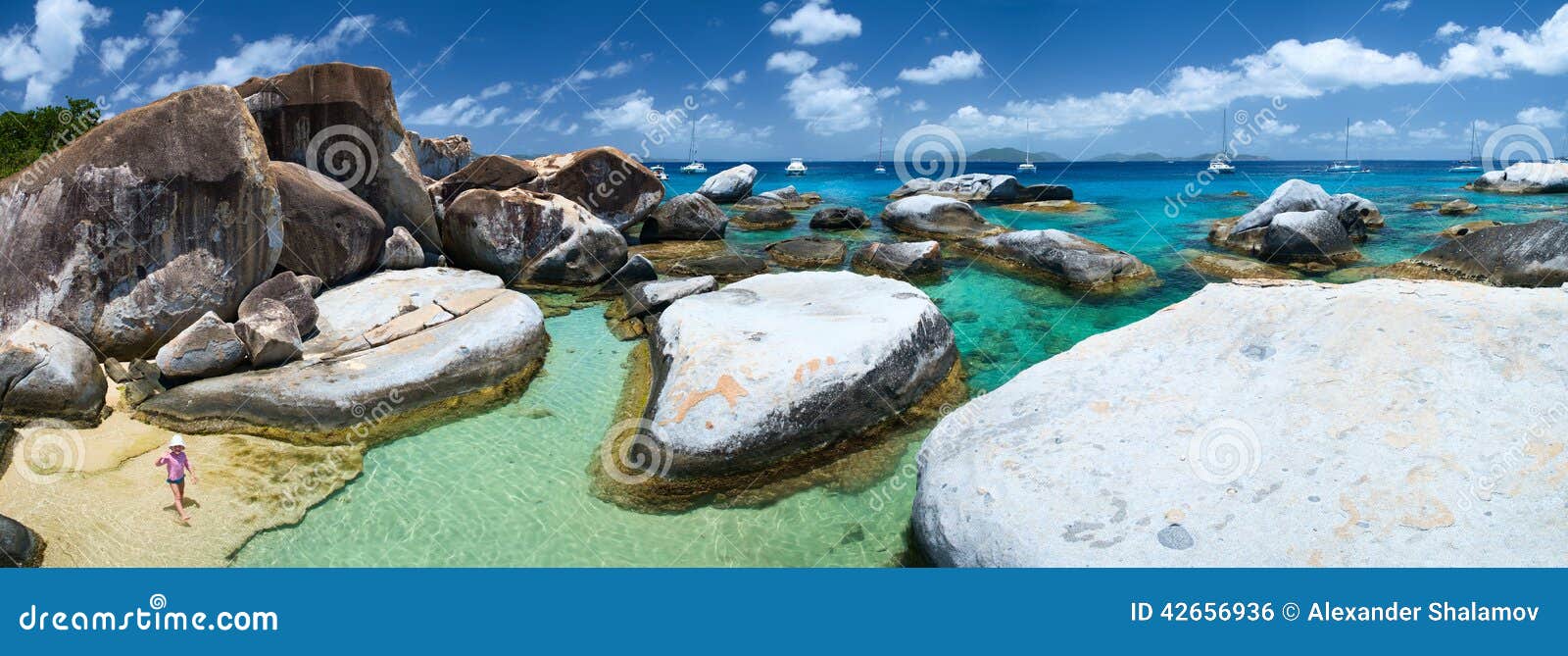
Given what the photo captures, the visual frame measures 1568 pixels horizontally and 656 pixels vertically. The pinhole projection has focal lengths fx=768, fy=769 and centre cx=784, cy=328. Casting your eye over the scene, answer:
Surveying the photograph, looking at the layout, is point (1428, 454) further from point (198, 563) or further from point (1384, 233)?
point (1384, 233)

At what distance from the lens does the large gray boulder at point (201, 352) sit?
30.0ft

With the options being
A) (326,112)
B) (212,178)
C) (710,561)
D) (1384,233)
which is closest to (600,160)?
(326,112)

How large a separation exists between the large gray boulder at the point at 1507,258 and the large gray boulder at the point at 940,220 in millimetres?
11400

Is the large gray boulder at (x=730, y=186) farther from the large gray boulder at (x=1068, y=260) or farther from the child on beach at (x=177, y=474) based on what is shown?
the child on beach at (x=177, y=474)

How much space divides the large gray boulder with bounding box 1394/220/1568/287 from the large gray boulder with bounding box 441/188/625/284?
18711 millimetres

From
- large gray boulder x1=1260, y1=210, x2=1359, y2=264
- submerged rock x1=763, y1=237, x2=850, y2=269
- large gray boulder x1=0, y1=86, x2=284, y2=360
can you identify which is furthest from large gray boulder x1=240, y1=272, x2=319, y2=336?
large gray boulder x1=1260, y1=210, x2=1359, y2=264

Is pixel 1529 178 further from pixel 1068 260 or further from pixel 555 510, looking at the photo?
pixel 555 510

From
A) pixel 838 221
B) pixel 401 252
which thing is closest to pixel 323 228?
pixel 401 252

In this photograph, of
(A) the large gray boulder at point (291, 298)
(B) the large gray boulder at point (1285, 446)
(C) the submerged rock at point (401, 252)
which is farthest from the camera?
(C) the submerged rock at point (401, 252)

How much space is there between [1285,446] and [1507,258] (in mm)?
15704

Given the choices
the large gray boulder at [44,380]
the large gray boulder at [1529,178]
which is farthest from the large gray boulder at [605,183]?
the large gray boulder at [1529,178]

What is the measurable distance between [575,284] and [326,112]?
5721 mm

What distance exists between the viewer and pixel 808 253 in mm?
21328

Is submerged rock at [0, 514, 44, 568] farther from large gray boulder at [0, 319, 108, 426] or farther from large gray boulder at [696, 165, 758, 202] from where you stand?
large gray boulder at [696, 165, 758, 202]
